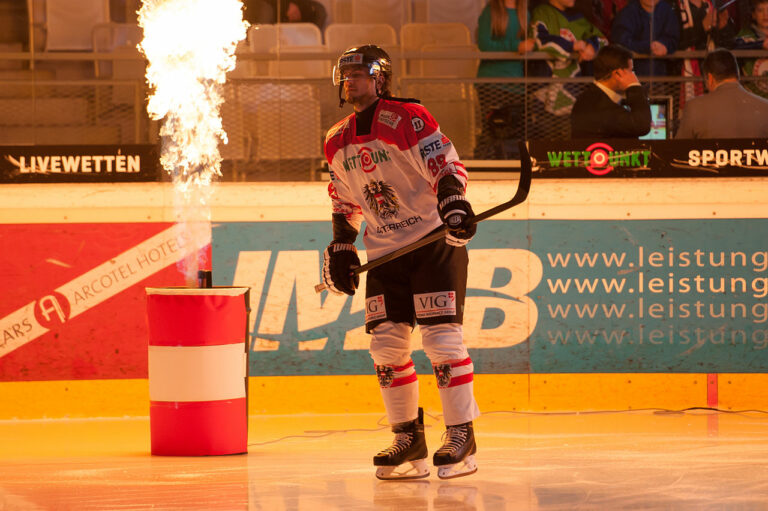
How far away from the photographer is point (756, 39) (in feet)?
21.7

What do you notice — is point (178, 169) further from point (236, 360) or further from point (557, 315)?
point (557, 315)

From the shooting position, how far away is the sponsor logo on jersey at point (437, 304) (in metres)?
4.13

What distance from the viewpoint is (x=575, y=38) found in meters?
6.66

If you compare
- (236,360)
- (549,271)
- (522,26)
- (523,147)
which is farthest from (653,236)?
(236,360)

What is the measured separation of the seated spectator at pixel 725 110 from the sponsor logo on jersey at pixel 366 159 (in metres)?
2.96

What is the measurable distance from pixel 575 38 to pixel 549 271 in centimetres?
150

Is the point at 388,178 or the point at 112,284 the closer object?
the point at 388,178

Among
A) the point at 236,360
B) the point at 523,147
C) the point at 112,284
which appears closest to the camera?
the point at 523,147

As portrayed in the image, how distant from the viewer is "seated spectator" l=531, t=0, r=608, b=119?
663 cm

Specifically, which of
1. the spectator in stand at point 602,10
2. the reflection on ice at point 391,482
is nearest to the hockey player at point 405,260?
the reflection on ice at point 391,482

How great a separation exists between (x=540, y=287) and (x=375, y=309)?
89.4 inches

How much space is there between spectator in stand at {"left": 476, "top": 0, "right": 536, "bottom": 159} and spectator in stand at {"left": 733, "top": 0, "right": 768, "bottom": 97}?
1.30 meters

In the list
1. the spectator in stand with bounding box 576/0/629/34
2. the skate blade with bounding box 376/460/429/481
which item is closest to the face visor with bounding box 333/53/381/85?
the skate blade with bounding box 376/460/429/481

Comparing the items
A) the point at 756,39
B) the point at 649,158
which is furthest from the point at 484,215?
the point at 756,39
